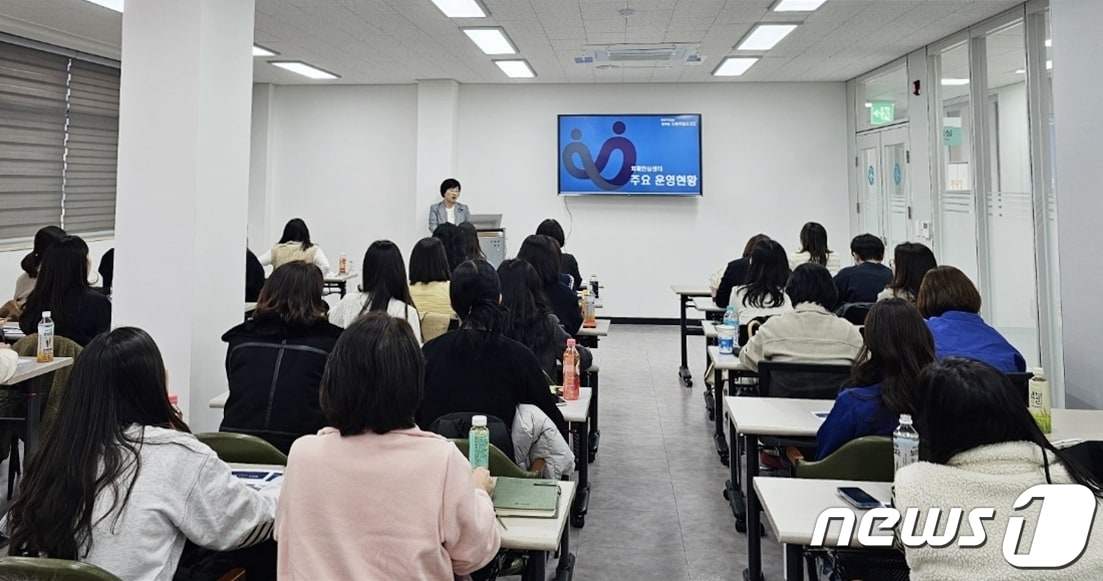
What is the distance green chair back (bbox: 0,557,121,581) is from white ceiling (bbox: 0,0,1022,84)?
4982 millimetres

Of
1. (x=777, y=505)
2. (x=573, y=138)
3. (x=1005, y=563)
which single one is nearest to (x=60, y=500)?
(x=777, y=505)

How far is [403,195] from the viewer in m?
9.50

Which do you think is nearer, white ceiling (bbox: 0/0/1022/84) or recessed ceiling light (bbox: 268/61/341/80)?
white ceiling (bbox: 0/0/1022/84)

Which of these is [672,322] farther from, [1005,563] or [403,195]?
[1005,563]

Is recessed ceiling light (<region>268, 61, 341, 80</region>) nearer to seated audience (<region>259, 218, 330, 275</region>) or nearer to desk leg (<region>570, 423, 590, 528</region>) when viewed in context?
seated audience (<region>259, 218, 330, 275</region>)

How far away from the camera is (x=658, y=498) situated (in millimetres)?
3846

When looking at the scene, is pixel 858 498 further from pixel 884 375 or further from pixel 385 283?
pixel 385 283

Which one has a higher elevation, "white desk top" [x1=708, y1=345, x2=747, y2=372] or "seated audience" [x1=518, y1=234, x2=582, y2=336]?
"seated audience" [x1=518, y1=234, x2=582, y2=336]

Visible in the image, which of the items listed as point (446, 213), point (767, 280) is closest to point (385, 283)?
point (767, 280)

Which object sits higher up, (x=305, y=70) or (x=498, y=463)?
(x=305, y=70)

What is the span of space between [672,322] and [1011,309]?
13.8 ft

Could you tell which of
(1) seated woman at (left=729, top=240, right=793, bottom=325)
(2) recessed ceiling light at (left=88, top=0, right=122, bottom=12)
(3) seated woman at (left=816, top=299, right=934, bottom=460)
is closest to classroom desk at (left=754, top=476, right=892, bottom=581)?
(3) seated woman at (left=816, top=299, right=934, bottom=460)

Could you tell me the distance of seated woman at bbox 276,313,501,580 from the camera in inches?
57.5

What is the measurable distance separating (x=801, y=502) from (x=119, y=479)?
176cm
